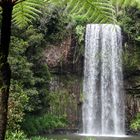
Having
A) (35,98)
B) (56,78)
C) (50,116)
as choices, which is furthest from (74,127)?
(35,98)

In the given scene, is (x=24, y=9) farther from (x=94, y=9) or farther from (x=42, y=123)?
(x=42, y=123)

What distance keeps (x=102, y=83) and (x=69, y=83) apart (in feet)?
5.81

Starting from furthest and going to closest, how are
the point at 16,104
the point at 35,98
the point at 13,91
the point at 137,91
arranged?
the point at 137,91 < the point at 35,98 < the point at 13,91 < the point at 16,104

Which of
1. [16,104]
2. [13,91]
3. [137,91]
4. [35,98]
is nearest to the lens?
[16,104]

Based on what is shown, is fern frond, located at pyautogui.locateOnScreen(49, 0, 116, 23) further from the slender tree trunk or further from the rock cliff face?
the rock cliff face

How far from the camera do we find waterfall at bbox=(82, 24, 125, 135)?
68.6ft

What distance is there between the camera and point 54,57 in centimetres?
2123

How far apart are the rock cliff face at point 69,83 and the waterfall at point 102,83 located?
0.32 meters

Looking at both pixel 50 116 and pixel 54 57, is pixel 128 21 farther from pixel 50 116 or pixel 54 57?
pixel 50 116

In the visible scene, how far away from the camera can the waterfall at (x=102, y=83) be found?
20.9 m

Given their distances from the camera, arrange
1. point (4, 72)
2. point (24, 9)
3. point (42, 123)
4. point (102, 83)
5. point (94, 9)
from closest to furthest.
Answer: point (4, 72)
point (94, 9)
point (24, 9)
point (42, 123)
point (102, 83)

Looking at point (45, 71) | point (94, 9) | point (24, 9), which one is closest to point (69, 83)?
point (45, 71)

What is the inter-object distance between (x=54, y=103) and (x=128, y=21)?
6.00 metres

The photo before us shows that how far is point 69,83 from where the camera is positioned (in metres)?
21.5
